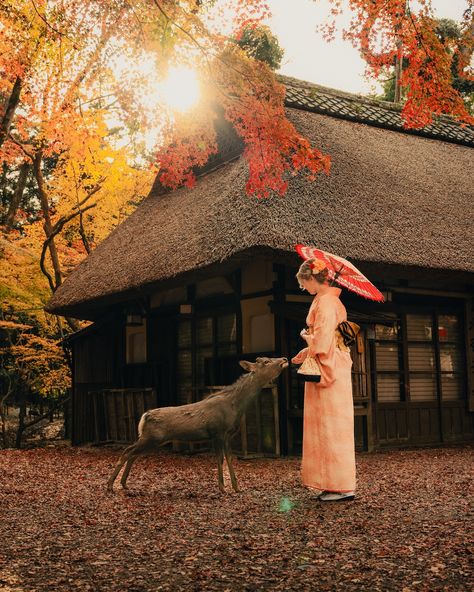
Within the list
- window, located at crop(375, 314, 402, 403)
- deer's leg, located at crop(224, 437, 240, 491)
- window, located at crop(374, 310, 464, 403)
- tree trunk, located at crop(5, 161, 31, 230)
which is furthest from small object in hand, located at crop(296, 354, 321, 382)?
tree trunk, located at crop(5, 161, 31, 230)

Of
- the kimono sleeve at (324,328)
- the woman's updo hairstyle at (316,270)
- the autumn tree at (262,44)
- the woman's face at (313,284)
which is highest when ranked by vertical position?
the autumn tree at (262,44)

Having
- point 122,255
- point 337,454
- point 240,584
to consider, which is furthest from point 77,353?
point 240,584

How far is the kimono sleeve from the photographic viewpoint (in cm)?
511

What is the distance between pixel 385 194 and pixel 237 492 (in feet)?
20.1

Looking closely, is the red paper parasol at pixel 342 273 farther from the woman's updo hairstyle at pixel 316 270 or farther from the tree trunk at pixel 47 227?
the tree trunk at pixel 47 227

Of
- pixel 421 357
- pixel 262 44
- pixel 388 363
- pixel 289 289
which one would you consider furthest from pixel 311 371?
pixel 262 44

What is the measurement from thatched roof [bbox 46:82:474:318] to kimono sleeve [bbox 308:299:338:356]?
9.63 ft

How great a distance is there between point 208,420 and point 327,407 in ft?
3.89

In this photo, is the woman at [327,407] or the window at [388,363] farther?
the window at [388,363]

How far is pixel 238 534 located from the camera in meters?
4.02

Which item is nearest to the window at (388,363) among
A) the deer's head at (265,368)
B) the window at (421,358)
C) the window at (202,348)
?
the window at (421,358)

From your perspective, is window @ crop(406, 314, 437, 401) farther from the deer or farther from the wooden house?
the deer

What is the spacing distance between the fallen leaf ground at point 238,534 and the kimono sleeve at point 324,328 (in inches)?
43.7

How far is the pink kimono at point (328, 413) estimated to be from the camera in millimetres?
5031
